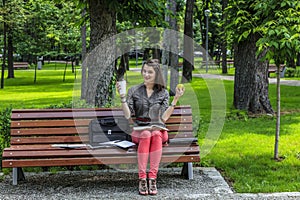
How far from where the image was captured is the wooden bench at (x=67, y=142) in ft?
17.9

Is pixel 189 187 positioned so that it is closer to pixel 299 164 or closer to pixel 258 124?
pixel 299 164

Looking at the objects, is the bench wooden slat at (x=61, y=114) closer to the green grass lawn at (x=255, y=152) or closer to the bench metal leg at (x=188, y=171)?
the bench metal leg at (x=188, y=171)

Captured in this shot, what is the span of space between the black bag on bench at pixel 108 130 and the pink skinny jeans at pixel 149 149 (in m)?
0.30

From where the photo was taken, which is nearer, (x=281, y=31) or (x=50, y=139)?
(x=50, y=139)

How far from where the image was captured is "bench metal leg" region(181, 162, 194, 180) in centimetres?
598

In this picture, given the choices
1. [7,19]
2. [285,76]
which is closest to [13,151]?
[7,19]

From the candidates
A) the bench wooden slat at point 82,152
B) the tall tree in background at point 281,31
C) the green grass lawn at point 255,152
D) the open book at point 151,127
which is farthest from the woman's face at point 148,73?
the green grass lawn at point 255,152

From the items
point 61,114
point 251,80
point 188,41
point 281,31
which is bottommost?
point 61,114

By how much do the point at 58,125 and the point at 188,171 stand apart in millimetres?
1710

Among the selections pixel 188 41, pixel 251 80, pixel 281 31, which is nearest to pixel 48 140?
pixel 281 31

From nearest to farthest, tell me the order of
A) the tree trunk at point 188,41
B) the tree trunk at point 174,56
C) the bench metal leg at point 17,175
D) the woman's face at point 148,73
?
1. the bench metal leg at point 17,175
2. the woman's face at point 148,73
3. the tree trunk at point 174,56
4. the tree trunk at point 188,41

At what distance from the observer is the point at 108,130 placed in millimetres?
6113

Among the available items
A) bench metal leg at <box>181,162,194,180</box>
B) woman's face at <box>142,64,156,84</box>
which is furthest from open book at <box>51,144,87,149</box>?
bench metal leg at <box>181,162,194,180</box>

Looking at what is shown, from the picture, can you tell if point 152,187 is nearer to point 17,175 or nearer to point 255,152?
point 17,175
